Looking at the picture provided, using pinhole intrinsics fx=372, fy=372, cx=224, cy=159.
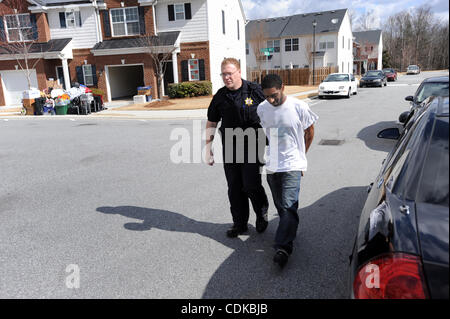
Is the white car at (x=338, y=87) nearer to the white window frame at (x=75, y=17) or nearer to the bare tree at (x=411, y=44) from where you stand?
the white window frame at (x=75, y=17)

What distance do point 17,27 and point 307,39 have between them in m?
33.4

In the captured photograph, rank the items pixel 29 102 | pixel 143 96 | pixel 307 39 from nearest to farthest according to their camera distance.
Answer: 1. pixel 29 102
2. pixel 143 96
3. pixel 307 39

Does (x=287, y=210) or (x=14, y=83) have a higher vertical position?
(x=14, y=83)

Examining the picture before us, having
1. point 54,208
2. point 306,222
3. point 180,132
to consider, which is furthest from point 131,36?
point 306,222

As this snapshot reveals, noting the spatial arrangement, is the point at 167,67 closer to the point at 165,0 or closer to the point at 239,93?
the point at 165,0

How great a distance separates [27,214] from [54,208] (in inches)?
14.1

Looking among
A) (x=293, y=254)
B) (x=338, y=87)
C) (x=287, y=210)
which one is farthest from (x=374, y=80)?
(x=287, y=210)

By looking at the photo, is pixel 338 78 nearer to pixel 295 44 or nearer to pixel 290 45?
pixel 295 44

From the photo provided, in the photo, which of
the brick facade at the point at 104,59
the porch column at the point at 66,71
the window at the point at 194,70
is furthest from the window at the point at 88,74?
the window at the point at 194,70

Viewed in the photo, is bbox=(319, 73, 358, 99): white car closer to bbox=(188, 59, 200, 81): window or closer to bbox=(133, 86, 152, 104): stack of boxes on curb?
bbox=(188, 59, 200, 81): window

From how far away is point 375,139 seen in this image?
9.74 m

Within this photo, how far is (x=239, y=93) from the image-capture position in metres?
3.99

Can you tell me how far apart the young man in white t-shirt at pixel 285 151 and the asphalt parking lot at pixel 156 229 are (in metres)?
0.35

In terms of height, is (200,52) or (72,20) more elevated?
(72,20)
